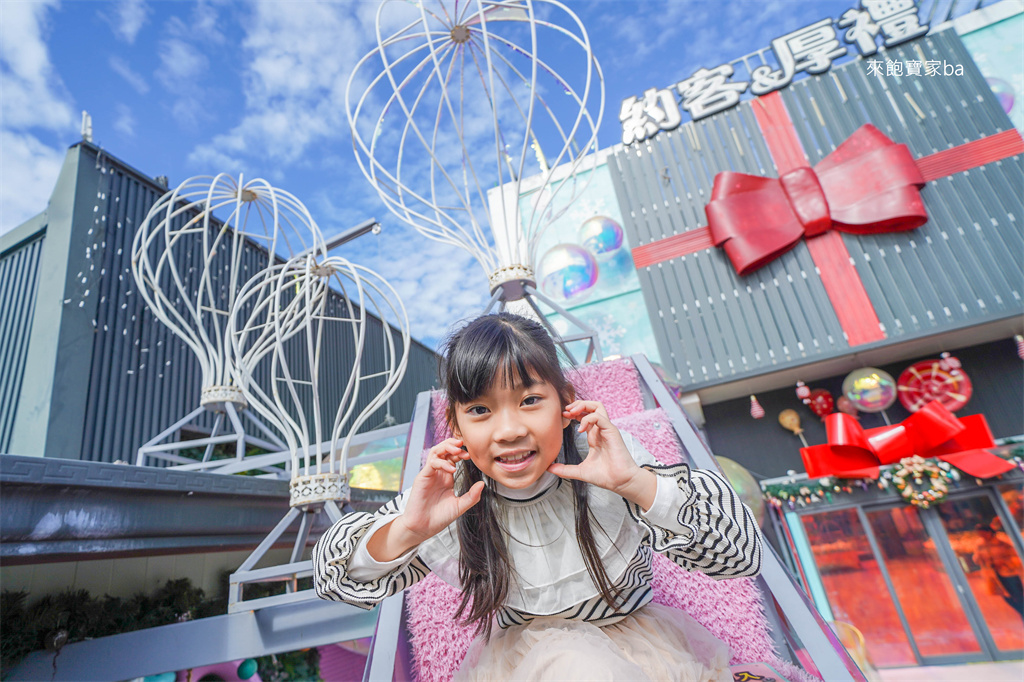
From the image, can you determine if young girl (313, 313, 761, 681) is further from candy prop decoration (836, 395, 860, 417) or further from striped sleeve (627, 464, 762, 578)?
candy prop decoration (836, 395, 860, 417)

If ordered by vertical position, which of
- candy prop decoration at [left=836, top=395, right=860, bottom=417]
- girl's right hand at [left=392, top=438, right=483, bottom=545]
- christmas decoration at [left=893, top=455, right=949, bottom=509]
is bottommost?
christmas decoration at [left=893, top=455, right=949, bottom=509]

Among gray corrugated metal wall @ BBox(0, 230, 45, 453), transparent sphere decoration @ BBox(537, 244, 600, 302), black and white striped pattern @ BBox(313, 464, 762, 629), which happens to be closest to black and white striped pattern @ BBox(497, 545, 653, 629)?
black and white striped pattern @ BBox(313, 464, 762, 629)

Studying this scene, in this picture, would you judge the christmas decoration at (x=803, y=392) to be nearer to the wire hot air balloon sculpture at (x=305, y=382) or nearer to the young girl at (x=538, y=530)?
the wire hot air balloon sculpture at (x=305, y=382)

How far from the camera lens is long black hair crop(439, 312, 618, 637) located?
2.39 ft

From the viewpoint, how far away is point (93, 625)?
1.99 metres

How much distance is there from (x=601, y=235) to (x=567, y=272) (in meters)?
0.92

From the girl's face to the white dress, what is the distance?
4.6 inches

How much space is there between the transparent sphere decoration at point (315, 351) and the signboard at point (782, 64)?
443cm

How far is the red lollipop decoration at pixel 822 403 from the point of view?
217 inches

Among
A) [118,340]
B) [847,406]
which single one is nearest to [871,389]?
[847,406]

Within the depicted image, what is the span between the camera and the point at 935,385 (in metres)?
5.13

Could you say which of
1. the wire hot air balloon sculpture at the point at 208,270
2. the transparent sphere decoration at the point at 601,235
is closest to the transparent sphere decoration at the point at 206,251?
the wire hot air balloon sculpture at the point at 208,270

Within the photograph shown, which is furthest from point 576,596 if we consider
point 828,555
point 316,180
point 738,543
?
point 316,180

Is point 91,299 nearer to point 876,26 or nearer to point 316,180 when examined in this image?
point 316,180
